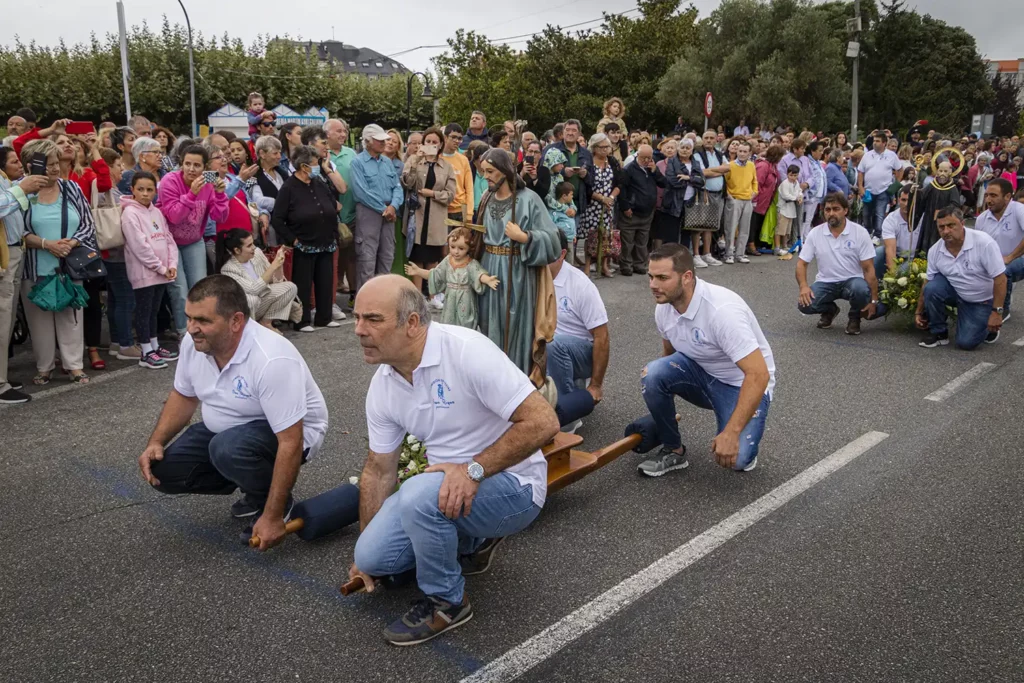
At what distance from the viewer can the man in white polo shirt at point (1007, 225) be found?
954 centimetres

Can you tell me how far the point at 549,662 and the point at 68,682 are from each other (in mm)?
1841

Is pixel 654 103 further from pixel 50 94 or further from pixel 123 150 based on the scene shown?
pixel 123 150

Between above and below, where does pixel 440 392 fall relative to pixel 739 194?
below

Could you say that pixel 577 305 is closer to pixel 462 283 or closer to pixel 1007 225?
pixel 462 283

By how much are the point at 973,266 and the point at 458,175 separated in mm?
5673

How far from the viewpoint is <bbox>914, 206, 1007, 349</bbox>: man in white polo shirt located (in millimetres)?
8305

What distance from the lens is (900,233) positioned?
35.2 ft

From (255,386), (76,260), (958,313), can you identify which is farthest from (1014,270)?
(76,260)

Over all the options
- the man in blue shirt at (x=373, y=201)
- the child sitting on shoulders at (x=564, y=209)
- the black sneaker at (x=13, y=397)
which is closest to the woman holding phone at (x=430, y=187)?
the man in blue shirt at (x=373, y=201)

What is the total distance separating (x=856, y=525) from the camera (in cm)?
467

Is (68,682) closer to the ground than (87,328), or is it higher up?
closer to the ground

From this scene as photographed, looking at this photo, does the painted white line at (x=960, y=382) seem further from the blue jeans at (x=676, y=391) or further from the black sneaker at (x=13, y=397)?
the black sneaker at (x=13, y=397)

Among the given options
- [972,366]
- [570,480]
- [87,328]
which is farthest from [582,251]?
[570,480]

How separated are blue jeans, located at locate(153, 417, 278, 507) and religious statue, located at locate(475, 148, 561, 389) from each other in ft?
6.24
